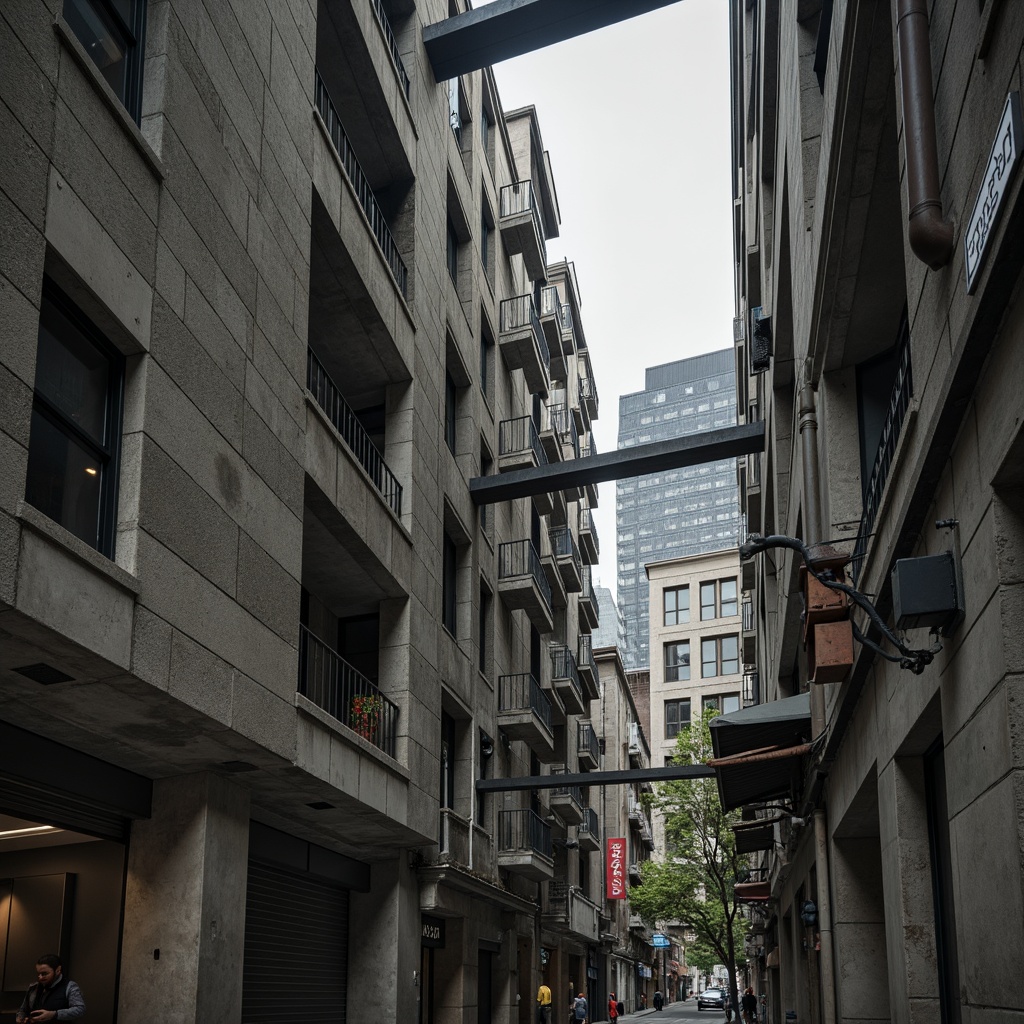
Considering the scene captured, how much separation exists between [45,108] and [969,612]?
758cm

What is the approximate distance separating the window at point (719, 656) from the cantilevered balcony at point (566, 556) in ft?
136

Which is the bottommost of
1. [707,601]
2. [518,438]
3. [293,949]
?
[293,949]

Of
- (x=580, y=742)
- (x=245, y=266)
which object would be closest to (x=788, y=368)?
(x=245, y=266)

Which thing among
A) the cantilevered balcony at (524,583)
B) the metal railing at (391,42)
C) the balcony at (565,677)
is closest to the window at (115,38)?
the metal railing at (391,42)

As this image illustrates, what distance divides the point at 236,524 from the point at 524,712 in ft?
53.8

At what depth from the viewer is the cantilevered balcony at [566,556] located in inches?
1539

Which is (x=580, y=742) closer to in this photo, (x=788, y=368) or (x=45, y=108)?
(x=788, y=368)

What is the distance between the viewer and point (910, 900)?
30.5 ft

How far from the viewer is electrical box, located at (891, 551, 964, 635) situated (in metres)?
6.47

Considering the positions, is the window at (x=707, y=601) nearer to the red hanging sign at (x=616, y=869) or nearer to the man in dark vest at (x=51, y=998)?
the red hanging sign at (x=616, y=869)

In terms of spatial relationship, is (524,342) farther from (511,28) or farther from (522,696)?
(511,28)

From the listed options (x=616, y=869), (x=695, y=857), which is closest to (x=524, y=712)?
(x=695, y=857)

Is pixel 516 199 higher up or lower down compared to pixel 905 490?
higher up

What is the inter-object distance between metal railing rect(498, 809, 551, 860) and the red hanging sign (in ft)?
70.2
